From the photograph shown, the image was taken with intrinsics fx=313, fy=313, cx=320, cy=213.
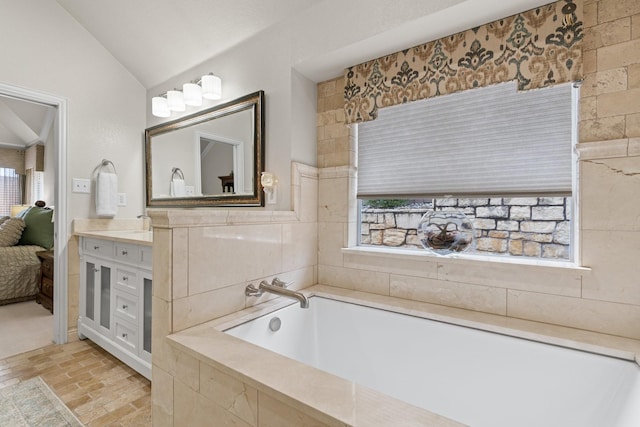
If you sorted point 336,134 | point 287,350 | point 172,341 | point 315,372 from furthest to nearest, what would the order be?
point 336,134 < point 287,350 < point 172,341 < point 315,372

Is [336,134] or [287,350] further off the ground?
[336,134]

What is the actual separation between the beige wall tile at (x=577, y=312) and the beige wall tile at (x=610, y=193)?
1.12 ft

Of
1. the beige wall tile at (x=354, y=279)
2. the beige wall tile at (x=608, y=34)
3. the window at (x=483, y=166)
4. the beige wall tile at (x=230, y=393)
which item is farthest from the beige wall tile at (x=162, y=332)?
the beige wall tile at (x=608, y=34)

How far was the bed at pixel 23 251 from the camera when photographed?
10.8 feet

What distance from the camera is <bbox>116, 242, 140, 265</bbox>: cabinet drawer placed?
6.49 feet

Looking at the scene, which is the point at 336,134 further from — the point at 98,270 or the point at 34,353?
the point at 34,353

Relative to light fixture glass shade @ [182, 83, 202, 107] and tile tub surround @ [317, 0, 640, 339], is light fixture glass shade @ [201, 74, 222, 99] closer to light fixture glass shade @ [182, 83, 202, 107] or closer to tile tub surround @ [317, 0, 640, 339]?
light fixture glass shade @ [182, 83, 202, 107]

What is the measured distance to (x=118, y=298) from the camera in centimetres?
213

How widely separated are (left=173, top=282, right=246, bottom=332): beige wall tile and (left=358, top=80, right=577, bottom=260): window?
1.02m

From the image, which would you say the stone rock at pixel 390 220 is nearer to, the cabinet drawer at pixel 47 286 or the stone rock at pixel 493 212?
the stone rock at pixel 493 212

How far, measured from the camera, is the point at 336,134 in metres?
2.13

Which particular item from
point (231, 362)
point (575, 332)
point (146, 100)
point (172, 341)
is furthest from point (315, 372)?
point (146, 100)

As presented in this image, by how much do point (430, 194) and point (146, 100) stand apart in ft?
8.99

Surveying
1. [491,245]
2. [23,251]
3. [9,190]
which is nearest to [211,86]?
[491,245]
